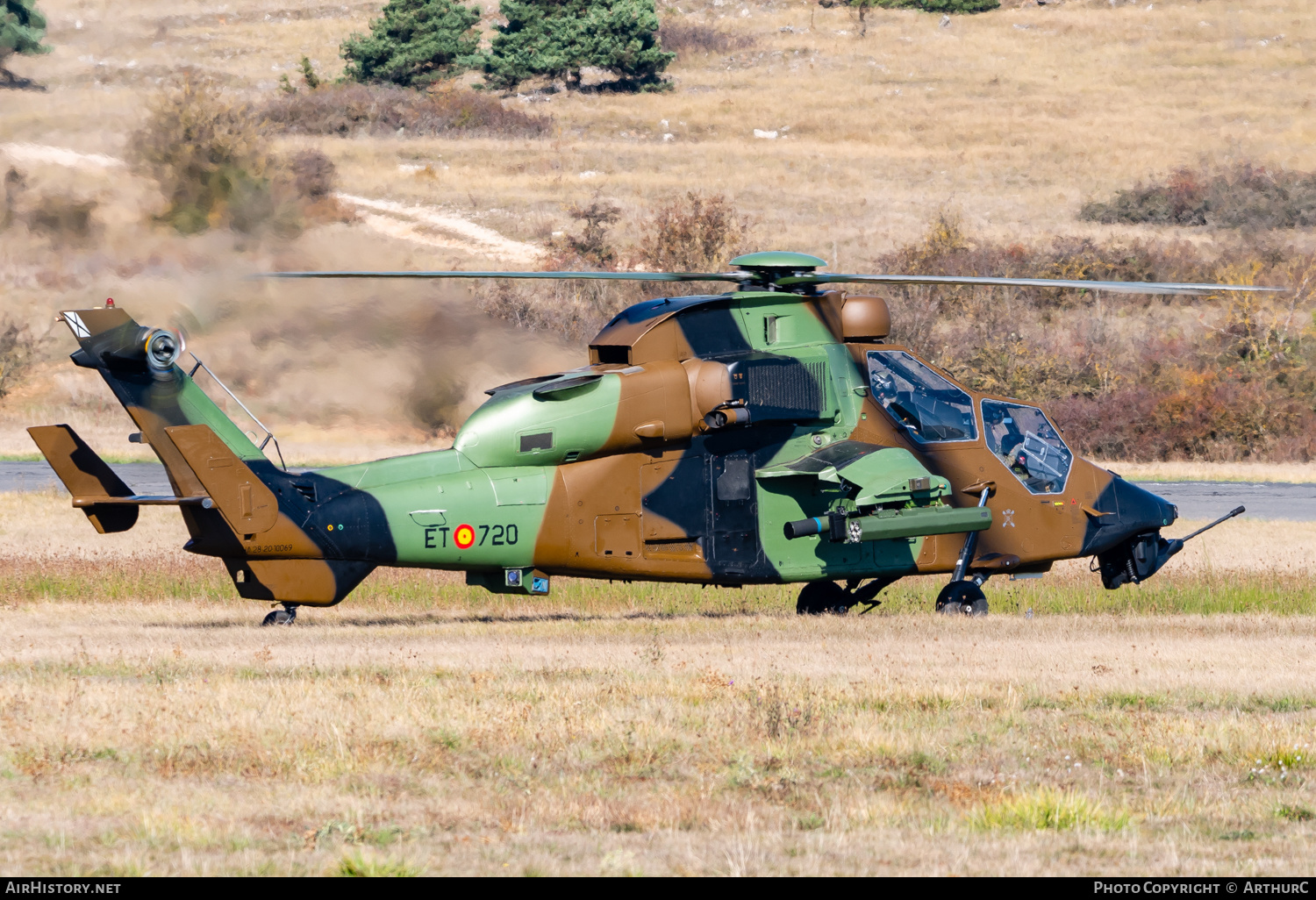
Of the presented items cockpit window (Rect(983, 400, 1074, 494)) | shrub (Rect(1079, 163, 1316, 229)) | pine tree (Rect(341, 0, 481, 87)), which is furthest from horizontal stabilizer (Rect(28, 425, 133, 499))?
pine tree (Rect(341, 0, 481, 87))

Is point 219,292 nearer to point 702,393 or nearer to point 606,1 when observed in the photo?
point 702,393

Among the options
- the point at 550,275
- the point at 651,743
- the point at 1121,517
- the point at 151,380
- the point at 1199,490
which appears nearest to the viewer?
the point at 651,743

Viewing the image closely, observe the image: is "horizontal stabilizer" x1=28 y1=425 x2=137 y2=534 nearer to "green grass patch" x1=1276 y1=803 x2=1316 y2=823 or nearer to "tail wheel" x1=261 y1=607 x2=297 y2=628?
"tail wheel" x1=261 y1=607 x2=297 y2=628

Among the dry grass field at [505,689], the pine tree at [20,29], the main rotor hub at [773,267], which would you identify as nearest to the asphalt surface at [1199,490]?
the dry grass field at [505,689]

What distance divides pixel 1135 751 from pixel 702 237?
41.7 meters

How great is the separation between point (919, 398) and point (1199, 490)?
19.3 m

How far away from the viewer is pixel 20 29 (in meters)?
70.4

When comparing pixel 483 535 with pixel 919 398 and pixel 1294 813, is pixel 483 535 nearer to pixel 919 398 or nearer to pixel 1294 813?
pixel 919 398

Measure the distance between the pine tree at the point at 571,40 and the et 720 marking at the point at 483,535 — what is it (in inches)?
2708

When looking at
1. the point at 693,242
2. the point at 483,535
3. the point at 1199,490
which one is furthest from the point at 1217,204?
the point at 483,535

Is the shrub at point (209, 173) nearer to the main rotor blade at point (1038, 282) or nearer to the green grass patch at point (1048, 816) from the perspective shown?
the main rotor blade at point (1038, 282)

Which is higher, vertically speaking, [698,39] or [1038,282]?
[698,39]

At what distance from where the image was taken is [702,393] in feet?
55.5

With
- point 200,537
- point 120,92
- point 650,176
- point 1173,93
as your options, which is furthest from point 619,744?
point 1173,93
